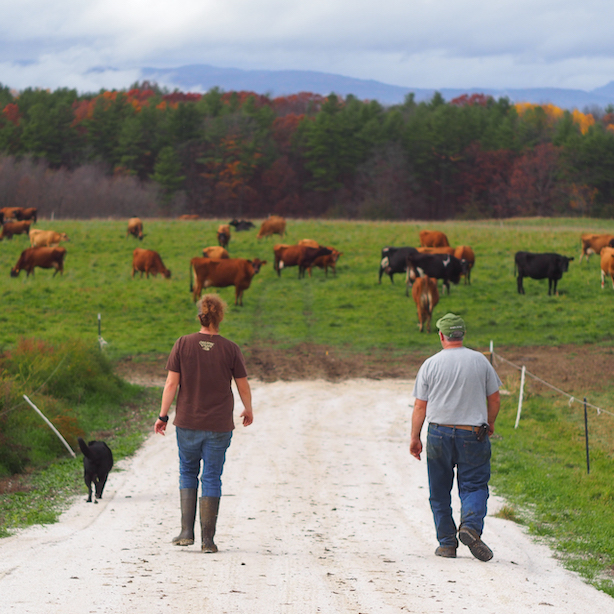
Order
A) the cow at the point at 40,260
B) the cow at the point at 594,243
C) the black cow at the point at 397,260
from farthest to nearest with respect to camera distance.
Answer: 1. the cow at the point at 594,243
2. the cow at the point at 40,260
3. the black cow at the point at 397,260

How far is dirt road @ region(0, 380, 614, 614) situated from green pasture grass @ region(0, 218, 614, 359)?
391 inches

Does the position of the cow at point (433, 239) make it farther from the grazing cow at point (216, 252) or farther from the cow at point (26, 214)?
the cow at point (26, 214)

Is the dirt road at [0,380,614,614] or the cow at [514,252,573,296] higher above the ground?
the cow at [514,252,573,296]

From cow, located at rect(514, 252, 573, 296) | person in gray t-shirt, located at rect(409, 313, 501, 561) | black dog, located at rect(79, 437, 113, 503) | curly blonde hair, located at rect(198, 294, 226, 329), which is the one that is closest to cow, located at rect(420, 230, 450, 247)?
cow, located at rect(514, 252, 573, 296)

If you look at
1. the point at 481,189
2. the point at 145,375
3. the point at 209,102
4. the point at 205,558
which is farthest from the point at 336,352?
the point at 209,102

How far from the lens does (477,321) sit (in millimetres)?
24750

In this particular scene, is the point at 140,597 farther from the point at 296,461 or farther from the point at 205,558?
the point at 296,461

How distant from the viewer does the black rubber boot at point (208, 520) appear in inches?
240

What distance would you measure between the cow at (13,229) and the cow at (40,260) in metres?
8.55

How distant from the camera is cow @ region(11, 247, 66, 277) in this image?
31.0 m

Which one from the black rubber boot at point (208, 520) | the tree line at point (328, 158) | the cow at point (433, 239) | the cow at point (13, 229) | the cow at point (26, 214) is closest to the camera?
the black rubber boot at point (208, 520)

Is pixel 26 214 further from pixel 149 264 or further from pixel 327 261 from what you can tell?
pixel 327 261

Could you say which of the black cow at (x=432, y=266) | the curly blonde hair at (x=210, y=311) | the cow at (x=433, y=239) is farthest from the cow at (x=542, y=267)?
the curly blonde hair at (x=210, y=311)

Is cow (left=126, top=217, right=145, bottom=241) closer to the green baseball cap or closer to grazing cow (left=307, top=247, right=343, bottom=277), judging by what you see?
grazing cow (left=307, top=247, right=343, bottom=277)
